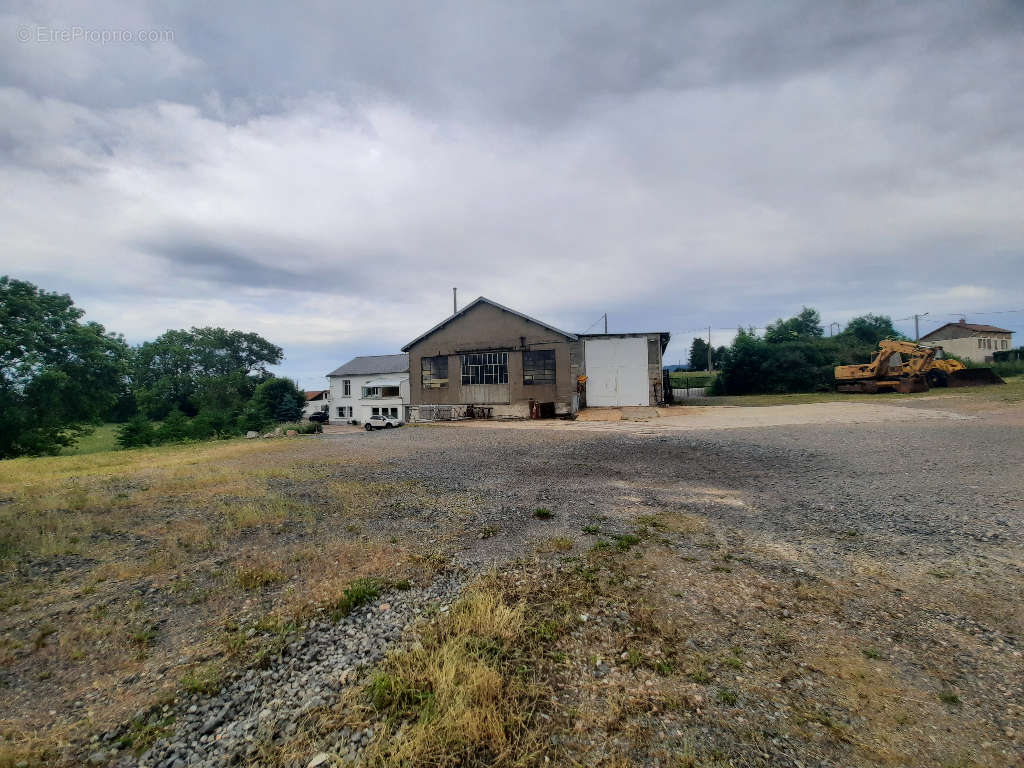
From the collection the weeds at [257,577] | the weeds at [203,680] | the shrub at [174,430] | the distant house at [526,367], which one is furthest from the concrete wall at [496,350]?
the weeds at [203,680]

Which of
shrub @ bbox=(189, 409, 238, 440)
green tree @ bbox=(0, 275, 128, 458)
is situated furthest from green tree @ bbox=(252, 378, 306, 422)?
green tree @ bbox=(0, 275, 128, 458)

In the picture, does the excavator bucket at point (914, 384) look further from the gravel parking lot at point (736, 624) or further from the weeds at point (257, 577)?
the weeds at point (257, 577)

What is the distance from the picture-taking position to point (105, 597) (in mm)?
4020

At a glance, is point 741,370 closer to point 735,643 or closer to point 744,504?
point 744,504

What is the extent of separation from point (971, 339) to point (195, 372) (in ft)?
331

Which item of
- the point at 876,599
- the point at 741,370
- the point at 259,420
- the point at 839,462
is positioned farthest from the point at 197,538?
the point at 741,370

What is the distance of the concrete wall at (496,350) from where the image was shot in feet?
74.4

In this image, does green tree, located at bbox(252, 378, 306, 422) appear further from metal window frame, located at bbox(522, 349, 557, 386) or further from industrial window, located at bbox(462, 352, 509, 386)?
metal window frame, located at bbox(522, 349, 557, 386)

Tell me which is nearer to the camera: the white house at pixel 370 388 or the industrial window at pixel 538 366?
the industrial window at pixel 538 366

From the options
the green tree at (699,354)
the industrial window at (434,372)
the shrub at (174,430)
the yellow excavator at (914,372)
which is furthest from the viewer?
the green tree at (699,354)

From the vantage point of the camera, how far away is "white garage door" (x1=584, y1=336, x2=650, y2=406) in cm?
2372

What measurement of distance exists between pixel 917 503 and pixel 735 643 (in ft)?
18.3

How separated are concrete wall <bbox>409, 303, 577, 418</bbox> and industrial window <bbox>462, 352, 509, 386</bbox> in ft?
0.81

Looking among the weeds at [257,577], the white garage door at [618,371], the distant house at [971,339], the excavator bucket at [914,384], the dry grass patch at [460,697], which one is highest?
the distant house at [971,339]
